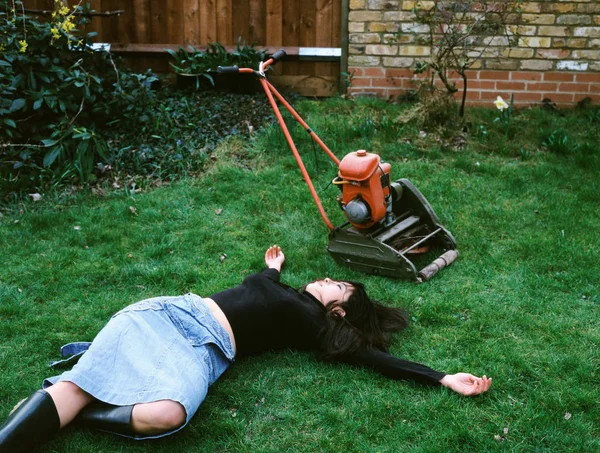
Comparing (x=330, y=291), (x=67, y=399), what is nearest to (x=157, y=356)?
(x=67, y=399)

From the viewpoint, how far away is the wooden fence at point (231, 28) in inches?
271

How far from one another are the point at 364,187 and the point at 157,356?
5.53 feet

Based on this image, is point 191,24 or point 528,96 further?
point 191,24

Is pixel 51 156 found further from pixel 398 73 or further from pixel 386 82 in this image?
pixel 398 73

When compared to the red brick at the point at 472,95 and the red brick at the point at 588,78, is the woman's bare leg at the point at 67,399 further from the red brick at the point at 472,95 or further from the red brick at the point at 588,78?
the red brick at the point at 588,78

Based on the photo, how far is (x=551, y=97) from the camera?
21.9ft

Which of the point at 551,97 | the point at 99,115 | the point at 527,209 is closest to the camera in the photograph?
the point at 527,209

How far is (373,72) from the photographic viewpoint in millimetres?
6793

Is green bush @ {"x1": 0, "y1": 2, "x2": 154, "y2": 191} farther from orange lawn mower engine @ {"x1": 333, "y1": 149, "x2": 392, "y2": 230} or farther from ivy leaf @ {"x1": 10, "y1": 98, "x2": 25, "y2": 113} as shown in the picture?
orange lawn mower engine @ {"x1": 333, "y1": 149, "x2": 392, "y2": 230}

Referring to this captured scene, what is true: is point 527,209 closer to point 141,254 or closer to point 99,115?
point 141,254

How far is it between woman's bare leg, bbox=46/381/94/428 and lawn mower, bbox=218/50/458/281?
75.5 inches

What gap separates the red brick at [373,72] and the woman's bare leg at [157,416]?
4.76 m

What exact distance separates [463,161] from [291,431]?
337cm

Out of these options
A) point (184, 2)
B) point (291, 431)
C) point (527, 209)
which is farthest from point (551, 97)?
point (291, 431)
